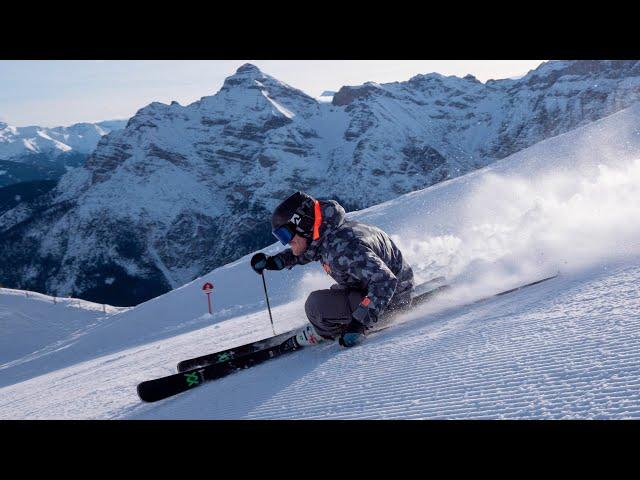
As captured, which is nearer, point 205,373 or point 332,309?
point 205,373

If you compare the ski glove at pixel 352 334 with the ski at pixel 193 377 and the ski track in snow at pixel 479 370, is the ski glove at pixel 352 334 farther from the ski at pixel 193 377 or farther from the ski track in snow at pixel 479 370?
the ski at pixel 193 377

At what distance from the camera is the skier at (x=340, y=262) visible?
4.79 meters

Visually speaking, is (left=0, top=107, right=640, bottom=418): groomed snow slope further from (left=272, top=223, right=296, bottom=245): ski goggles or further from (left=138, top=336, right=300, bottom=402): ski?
(left=272, top=223, right=296, bottom=245): ski goggles

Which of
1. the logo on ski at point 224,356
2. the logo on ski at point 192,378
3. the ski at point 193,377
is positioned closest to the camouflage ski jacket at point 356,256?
the ski at point 193,377

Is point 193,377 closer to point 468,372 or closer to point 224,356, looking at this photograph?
point 224,356

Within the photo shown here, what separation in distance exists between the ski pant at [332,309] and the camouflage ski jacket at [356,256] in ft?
0.31

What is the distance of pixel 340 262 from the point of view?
4.97 m

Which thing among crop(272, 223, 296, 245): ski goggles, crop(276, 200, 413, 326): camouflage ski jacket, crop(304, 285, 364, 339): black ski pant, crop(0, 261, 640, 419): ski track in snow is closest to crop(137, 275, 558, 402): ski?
crop(0, 261, 640, 419): ski track in snow

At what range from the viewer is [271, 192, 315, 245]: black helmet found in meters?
5.14

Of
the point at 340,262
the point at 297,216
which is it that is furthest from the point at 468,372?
the point at 297,216

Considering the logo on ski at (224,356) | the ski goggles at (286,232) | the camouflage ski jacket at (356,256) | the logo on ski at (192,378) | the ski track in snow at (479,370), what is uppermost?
the ski goggles at (286,232)

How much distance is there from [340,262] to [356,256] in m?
0.18
